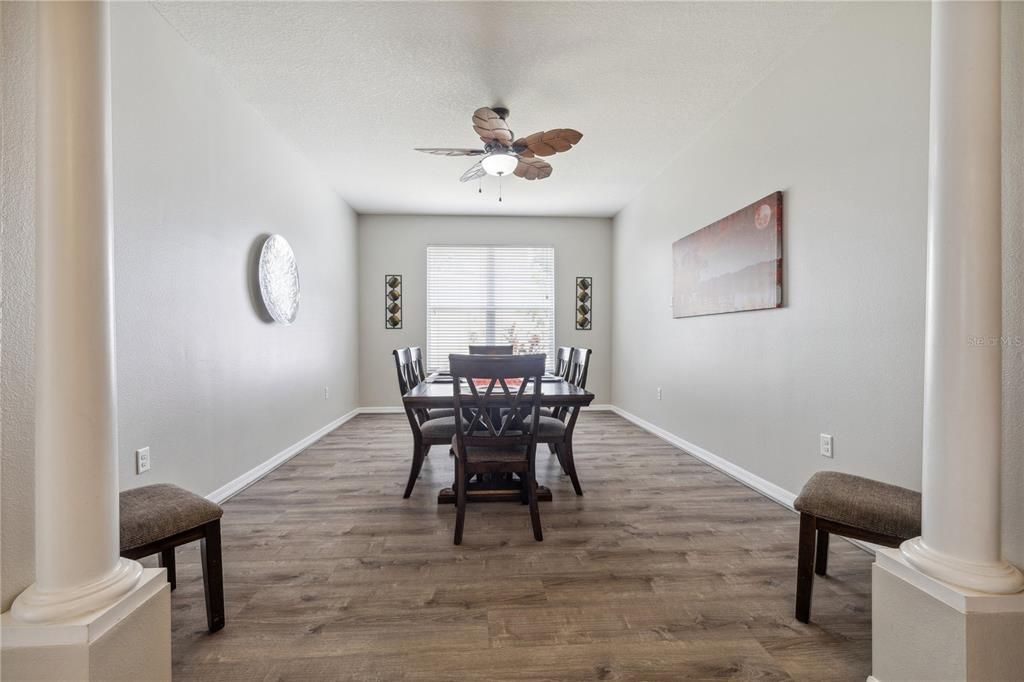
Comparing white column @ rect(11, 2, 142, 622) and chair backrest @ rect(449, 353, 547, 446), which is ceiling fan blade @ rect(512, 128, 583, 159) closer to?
chair backrest @ rect(449, 353, 547, 446)

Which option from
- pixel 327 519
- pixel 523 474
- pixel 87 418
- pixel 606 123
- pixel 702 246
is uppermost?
pixel 606 123

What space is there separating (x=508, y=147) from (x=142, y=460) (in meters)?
2.66

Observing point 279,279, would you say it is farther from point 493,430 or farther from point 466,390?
point 493,430

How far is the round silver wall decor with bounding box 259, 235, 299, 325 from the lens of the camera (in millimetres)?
3129

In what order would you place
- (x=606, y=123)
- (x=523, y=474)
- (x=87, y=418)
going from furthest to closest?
(x=606, y=123) < (x=523, y=474) < (x=87, y=418)

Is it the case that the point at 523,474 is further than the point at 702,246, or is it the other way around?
the point at 702,246

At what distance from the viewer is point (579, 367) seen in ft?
10.3

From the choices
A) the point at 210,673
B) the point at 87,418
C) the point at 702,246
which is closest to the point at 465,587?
the point at 210,673

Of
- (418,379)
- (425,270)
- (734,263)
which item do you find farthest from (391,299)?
(734,263)

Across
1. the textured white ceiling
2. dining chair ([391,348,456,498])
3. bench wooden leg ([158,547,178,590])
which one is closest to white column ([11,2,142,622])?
bench wooden leg ([158,547,178,590])

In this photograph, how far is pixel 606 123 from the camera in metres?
3.25

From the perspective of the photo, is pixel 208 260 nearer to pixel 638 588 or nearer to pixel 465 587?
pixel 465 587

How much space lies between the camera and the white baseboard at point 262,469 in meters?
2.59

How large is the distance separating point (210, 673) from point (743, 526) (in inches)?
92.2
